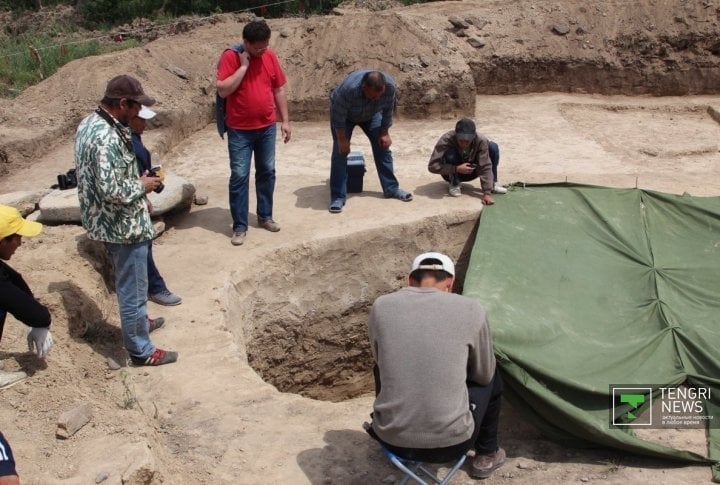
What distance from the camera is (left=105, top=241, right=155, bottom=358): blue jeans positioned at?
15.1 ft

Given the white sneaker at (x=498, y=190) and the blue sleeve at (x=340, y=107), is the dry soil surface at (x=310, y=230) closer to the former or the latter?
the white sneaker at (x=498, y=190)

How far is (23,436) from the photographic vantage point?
389cm

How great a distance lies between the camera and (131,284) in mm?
4652

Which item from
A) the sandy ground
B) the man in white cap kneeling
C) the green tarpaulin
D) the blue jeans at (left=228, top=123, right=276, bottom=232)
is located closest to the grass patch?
the sandy ground

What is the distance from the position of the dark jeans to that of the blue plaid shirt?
3.59 meters

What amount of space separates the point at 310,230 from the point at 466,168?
1.80 metres

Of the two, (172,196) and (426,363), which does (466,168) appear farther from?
(426,363)

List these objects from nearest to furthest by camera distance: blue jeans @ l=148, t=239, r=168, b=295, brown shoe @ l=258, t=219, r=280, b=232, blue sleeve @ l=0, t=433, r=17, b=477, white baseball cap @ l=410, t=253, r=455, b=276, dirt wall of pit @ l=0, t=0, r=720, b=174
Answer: blue sleeve @ l=0, t=433, r=17, b=477 → white baseball cap @ l=410, t=253, r=455, b=276 → blue jeans @ l=148, t=239, r=168, b=295 → brown shoe @ l=258, t=219, r=280, b=232 → dirt wall of pit @ l=0, t=0, r=720, b=174

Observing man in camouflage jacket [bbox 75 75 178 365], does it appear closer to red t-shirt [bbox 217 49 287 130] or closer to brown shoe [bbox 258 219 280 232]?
red t-shirt [bbox 217 49 287 130]

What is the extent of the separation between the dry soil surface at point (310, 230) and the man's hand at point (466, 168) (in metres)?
0.36

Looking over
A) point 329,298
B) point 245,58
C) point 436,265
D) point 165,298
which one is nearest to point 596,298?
point 436,265

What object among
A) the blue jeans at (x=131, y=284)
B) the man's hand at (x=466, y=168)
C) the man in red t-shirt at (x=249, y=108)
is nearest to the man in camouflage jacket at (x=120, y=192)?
the blue jeans at (x=131, y=284)

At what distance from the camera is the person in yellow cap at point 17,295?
3.93m

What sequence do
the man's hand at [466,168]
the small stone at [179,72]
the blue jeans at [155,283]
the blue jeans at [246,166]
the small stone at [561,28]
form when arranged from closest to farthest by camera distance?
the blue jeans at [155,283] < the blue jeans at [246,166] < the man's hand at [466,168] < the small stone at [179,72] < the small stone at [561,28]
